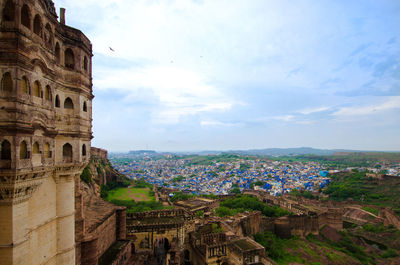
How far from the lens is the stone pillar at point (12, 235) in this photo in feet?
20.2

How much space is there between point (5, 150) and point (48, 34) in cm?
418

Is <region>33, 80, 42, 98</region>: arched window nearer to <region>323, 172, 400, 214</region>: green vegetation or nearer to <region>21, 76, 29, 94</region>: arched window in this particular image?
<region>21, 76, 29, 94</region>: arched window

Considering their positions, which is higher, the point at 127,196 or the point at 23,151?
the point at 23,151

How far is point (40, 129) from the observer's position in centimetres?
736

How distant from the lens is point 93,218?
14453 mm

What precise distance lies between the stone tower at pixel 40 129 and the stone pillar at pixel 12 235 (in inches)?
0.8

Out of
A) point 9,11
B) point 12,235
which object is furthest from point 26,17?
point 12,235

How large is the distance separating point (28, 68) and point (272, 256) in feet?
86.2

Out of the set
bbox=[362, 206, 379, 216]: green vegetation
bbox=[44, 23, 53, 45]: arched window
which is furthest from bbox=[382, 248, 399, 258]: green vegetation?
bbox=[44, 23, 53, 45]: arched window

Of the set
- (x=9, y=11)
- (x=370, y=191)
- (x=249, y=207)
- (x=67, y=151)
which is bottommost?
(x=370, y=191)

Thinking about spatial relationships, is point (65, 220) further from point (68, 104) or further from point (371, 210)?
point (371, 210)

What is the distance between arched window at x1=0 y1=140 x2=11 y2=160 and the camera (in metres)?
6.36

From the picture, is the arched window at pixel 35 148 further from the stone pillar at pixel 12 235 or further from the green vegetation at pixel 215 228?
the green vegetation at pixel 215 228

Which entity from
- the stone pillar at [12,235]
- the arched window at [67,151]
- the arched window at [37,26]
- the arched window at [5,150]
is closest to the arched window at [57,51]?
the arched window at [37,26]
